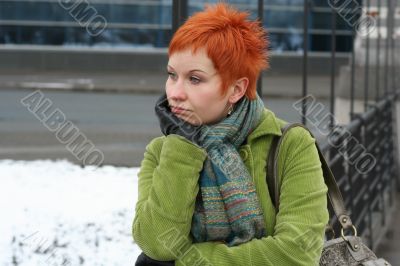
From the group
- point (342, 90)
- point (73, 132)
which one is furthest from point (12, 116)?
point (342, 90)

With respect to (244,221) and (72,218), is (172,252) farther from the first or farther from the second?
(72,218)

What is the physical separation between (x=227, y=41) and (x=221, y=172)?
0.31 m

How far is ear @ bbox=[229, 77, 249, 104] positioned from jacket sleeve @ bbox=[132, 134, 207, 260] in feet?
0.49

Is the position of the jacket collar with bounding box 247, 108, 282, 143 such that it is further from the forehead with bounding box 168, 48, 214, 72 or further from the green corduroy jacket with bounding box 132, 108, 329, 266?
the forehead with bounding box 168, 48, 214, 72

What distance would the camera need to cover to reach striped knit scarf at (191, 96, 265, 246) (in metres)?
2.32

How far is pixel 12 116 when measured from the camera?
13.4m

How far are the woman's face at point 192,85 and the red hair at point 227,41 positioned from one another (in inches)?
0.6

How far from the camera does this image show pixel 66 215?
4938 mm

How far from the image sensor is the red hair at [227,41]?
88.9 inches

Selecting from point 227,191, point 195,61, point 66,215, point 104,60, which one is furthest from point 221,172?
point 104,60

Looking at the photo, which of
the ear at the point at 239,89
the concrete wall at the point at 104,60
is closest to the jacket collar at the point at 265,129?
the ear at the point at 239,89

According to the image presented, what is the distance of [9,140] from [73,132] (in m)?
0.78

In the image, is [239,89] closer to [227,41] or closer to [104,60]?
[227,41]

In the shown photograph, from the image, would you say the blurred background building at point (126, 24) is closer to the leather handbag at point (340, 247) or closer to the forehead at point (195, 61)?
the leather handbag at point (340, 247)
